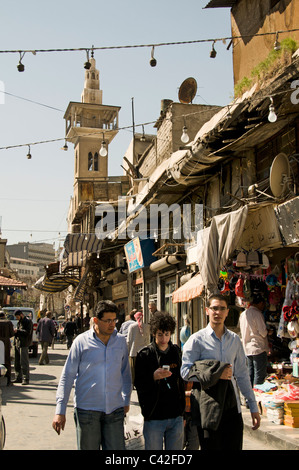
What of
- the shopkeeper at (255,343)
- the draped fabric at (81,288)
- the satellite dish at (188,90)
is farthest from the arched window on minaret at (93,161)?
the shopkeeper at (255,343)

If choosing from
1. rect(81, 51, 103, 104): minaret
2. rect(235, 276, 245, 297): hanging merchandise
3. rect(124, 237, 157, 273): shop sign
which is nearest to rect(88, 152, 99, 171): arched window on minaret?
rect(81, 51, 103, 104): minaret

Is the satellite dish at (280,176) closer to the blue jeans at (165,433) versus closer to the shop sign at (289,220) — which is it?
the shop sign at (289,220)

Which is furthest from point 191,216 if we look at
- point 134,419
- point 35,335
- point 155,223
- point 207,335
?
point 207,335

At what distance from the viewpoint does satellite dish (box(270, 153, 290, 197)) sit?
9.01 m

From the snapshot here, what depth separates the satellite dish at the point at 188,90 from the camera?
68.5 feet

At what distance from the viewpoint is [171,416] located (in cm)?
421

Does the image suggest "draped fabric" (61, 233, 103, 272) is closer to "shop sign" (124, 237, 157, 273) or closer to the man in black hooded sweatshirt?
"shop sign" (124, 237, 157, 273)

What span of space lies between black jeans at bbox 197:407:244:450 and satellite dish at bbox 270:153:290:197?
18.3 feet

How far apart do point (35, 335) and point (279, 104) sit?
14.2 meters

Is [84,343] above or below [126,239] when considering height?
below

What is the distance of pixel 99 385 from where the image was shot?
4.30m

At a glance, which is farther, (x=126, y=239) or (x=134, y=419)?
(x=126, y=239)

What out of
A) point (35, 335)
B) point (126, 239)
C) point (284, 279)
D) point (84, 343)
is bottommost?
point (35, 335)
